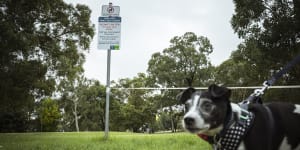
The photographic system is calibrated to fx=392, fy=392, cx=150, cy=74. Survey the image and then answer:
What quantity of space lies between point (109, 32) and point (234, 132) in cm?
947

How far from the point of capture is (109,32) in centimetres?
1195

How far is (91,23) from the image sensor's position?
2400cm

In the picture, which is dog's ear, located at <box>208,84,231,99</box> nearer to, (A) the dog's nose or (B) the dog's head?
(B) the dog's head

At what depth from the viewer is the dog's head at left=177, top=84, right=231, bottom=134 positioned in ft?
9.30

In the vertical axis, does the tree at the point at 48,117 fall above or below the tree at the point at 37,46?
below

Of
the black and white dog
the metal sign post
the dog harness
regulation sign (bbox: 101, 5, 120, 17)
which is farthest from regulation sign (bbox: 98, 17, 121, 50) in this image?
the dog harness

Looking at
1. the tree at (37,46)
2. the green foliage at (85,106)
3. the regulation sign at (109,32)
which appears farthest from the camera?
the green foliage at (85,106)

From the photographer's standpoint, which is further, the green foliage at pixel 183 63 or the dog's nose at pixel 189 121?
the green foliage at pixel 183 63

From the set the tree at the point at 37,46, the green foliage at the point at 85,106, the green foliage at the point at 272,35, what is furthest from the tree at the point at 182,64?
the green foliage at the point at 272,35

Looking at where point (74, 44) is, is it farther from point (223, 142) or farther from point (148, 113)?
point (148, 113)

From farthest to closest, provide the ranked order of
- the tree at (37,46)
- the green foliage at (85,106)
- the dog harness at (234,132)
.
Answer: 1. the green foliage at (85,106)
2. the tree at (37,46)
3. the dog harness at (234,132)

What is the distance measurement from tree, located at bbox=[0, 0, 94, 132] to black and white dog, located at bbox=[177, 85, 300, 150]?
10.0m

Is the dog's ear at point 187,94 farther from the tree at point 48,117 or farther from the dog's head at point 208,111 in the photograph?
the tree at point 48,117

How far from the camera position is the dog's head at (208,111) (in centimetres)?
284
